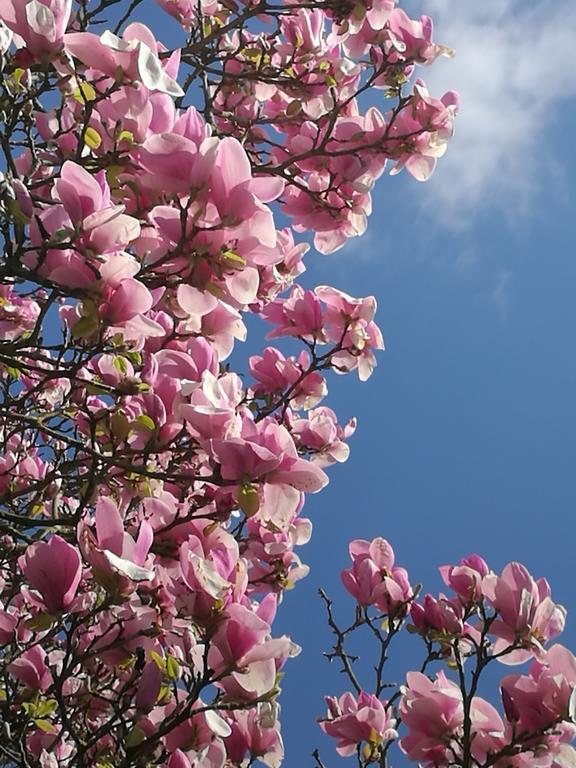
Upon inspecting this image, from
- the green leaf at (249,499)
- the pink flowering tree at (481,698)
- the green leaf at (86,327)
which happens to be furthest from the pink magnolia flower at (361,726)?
the green leaf at (86,327)

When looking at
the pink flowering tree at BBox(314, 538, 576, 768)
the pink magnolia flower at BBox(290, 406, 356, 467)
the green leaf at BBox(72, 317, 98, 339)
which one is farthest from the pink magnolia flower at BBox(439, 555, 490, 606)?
the green leaf at BBox(72, 317, 98, 339)

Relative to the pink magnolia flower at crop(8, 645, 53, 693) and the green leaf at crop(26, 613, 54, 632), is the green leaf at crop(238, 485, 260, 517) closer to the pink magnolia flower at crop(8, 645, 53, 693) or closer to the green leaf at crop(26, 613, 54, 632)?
the green leaf at crop(26, 613, 54, 632)

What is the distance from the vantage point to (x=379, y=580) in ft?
8.59

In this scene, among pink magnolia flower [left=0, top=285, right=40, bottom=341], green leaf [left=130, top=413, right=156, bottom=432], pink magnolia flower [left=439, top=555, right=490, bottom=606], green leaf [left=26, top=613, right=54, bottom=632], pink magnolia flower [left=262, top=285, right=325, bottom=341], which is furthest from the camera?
pink magnolia flower [left=262, top=285, right=325, bottom=341]

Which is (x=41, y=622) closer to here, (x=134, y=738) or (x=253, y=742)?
(x=134, y=738)

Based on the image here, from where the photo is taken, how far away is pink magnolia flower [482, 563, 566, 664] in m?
1.90

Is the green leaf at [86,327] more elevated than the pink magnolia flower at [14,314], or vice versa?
the pink magnolia flower at [14,314]

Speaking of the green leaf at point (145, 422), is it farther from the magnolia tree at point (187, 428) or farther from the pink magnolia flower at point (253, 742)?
the pink magnolia flower at point (253, 742)

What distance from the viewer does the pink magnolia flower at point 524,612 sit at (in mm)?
1898

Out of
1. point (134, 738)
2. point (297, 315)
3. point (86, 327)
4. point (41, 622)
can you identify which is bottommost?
point (134, 738)

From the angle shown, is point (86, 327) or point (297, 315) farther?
point (297, 315)

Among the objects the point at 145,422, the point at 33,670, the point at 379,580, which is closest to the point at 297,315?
the point at 379,580

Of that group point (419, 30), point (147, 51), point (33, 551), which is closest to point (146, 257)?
point (147, 51)

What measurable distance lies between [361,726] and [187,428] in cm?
114
